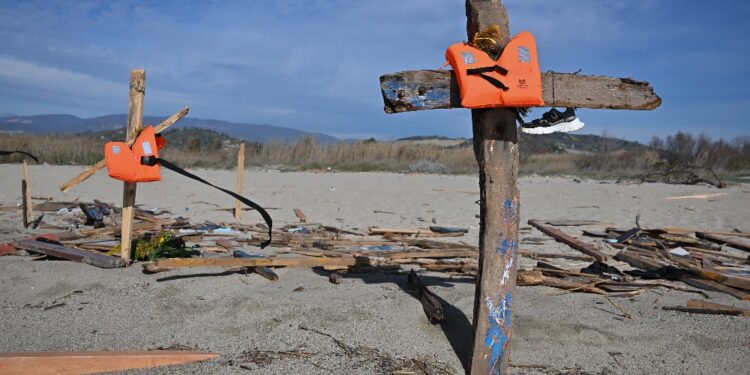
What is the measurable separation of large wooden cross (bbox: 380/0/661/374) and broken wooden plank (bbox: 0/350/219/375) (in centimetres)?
213

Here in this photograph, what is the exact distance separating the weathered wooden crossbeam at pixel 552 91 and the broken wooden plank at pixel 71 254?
3998mm

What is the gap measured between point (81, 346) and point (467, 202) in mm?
10572

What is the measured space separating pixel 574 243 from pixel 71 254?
6.41 meters

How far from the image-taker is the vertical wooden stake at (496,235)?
3791 mm

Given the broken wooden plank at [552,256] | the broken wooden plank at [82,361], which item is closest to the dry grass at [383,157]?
the broken wooden plank at [552,256]

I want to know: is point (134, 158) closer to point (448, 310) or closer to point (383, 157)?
point (448, 310)

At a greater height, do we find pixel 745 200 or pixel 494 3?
pixel 494 3

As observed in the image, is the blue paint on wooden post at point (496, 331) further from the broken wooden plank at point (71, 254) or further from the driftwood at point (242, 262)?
the broken wooden plank at point (71, 254)

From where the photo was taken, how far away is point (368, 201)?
45.4 ft

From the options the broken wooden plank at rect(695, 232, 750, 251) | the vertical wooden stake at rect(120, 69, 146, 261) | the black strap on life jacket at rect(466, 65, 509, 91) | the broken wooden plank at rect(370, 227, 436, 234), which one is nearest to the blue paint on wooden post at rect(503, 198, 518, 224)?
the black strap on life jacket at rect(466, 65, 509, 91)

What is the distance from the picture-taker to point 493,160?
3.79 metres

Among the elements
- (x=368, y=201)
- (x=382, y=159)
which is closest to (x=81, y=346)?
(x=368, y=201)

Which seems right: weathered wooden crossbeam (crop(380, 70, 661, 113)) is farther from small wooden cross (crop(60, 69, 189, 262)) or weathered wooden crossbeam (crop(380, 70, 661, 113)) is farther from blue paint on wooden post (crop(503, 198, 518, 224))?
small wooden cross (crop(60, 69, 189, 262))

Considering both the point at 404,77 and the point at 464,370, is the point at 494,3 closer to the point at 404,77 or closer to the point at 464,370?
the point at 404,77
